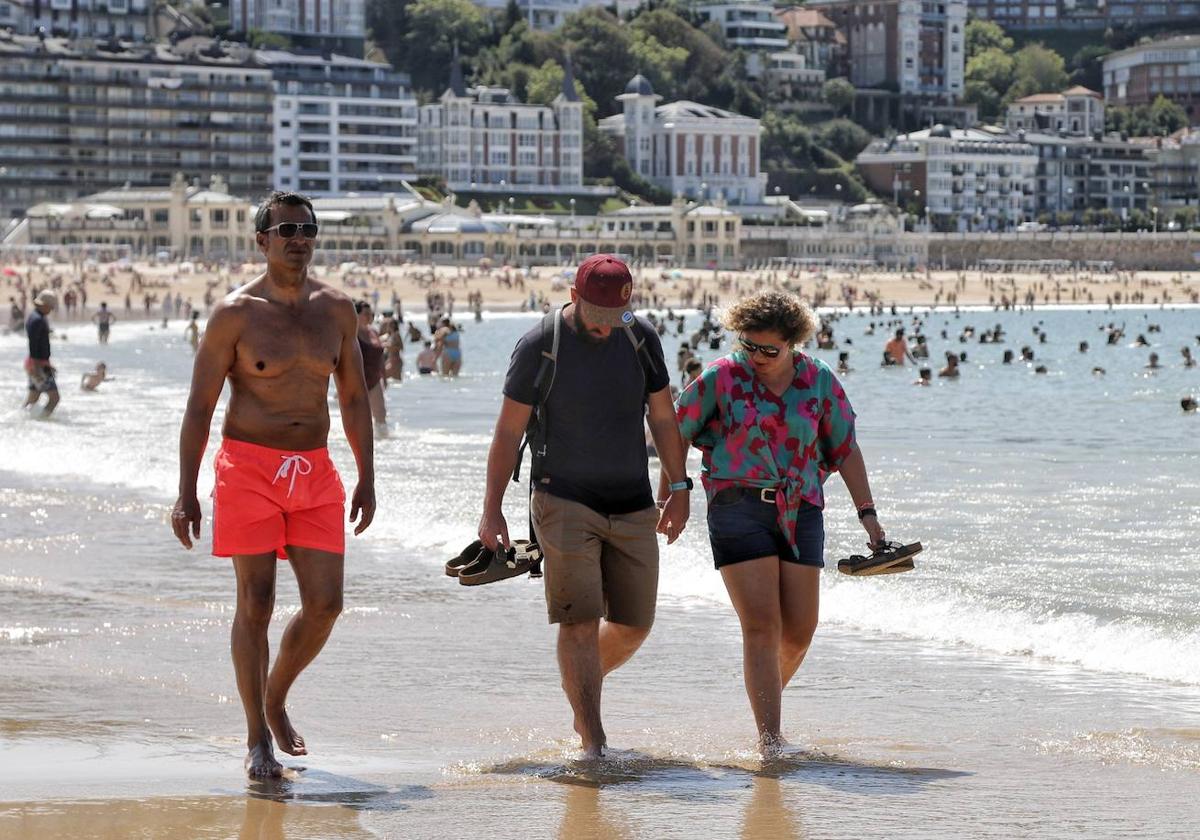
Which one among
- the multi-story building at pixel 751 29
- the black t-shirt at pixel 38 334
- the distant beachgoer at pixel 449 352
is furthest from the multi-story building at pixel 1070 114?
the black t-shirt at pixel 38 334

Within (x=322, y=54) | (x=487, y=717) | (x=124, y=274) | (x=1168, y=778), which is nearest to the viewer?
(x=1168, y=778)

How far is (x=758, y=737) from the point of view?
6.80 meters

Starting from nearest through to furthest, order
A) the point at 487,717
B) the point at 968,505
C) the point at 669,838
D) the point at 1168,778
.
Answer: the point at 669,838 → the point at 1168,778 → the point at 487,717 → the point at 968,505

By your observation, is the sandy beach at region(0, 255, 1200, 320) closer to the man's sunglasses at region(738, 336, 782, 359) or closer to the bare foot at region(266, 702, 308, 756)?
the bare foot at region(266, 702, 308, 756)

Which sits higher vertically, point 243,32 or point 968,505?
point 243,32

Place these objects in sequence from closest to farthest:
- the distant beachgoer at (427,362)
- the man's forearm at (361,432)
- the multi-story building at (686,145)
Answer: the man's forearm at (361,432) < the distant beachgoer at (427,362) < the multi-story building at (686,145)

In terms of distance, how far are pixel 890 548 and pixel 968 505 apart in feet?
27.1

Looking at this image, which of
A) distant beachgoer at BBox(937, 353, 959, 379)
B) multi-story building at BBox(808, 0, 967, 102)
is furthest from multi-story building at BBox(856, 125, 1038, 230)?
distant beachgoer at BBox(937, 353, 959, 379)

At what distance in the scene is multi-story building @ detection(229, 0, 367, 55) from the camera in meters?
152

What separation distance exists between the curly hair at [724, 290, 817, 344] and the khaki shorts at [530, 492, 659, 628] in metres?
0.61

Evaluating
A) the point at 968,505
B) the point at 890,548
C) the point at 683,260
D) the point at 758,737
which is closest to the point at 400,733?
the point at 758,737

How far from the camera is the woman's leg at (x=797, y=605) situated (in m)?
6.63

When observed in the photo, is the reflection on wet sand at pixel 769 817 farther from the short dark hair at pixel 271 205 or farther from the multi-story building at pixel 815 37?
the multi-story building at pixel 815 37

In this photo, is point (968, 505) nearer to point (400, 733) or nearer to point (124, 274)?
point (400, 733)
